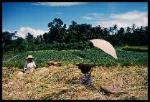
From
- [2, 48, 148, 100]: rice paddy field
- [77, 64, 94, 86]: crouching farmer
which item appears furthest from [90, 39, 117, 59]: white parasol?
[2, 48, 148, 100]: rice paddy field

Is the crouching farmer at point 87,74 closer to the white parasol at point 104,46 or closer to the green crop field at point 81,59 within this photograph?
the white parasol at point 104,46

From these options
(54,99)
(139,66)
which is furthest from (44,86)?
(139,66)

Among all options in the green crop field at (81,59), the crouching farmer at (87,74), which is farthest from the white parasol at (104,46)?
the green crop field at (81,59)

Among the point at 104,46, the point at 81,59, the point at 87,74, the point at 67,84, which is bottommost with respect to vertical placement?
the point at 81,59

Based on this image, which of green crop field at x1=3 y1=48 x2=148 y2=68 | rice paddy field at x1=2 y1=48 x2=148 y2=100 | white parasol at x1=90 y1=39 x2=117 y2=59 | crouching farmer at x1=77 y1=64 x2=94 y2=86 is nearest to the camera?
rice paddy field at x1=2 y1=48 x2=148 y2=100

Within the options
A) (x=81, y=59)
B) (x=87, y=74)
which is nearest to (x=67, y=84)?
(x=87, y=74)

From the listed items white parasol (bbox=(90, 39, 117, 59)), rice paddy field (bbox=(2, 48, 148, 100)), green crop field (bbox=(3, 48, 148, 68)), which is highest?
white parasol (bbox=(90, 39, 117, 59))

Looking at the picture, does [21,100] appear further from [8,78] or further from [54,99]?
[8,78]

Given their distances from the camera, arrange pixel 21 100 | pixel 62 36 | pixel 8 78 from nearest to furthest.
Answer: pixel 21 100 → pixel 8 78 → pixel 62 36

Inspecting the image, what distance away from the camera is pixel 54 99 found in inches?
353

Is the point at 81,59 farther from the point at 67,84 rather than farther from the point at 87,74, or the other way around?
the point at 87,74

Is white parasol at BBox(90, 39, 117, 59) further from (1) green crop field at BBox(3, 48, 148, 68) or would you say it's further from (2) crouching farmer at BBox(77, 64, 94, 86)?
(1) green crop field at BBox(3, 48, 148, 68)

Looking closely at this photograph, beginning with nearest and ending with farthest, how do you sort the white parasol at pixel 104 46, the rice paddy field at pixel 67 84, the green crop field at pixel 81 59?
the rice paddy field at pixel 67 84 < the white parasol at pixel 104 46 < the green crop field at pixel 81 59

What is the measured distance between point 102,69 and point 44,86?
150 inches
